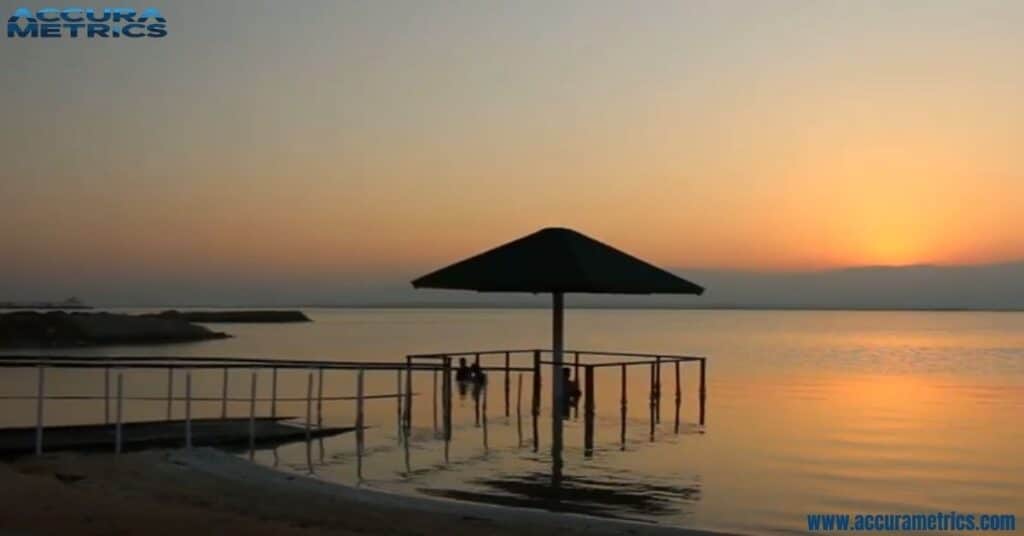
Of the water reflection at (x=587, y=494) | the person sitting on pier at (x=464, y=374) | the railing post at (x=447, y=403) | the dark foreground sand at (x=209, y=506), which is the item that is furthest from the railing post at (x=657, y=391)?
the dark foreground sand at (x=209, y=506)

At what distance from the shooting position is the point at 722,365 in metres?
45.5

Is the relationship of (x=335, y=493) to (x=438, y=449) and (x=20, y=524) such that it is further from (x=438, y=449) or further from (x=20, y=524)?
(x=438, y=449)

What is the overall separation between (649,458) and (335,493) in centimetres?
Answer: 593

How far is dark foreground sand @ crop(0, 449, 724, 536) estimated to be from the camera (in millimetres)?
8117

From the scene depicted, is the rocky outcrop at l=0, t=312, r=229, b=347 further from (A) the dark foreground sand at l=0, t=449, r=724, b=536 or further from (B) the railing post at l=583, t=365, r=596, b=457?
(A) the dark foreground sand at l=0, t=449, r=724, b=536

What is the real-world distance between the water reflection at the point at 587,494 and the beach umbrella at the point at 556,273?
380cm

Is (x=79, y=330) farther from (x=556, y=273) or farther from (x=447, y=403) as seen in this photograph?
(x=556, y=273)

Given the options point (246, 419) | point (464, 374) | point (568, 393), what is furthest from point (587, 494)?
point (464, 374)

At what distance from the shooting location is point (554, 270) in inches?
696

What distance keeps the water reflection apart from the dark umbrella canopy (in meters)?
4.39

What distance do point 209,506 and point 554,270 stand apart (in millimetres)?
Result: 8959

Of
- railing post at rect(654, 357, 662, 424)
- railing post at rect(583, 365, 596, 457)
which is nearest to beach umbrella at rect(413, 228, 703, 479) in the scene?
railing post at rect(583, 365, 596, 457)

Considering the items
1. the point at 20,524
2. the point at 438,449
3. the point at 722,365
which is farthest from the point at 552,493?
the point at 722,365

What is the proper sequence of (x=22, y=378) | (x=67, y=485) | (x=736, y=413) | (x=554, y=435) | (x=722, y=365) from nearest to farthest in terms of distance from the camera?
1. (x=67, y=485)
2. (x=554, y=435)
3. (x=736, y=413)
4. (x=22, y=378)
5. (x=722, y=365)
